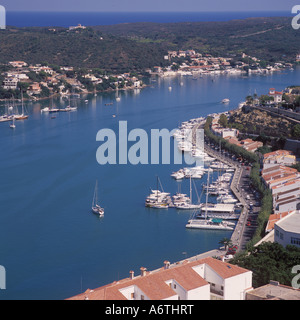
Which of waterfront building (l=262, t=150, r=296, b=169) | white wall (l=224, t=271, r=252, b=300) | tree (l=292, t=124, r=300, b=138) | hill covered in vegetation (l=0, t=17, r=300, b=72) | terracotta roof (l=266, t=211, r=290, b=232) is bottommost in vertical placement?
terracotta roof (l=266, t=211, r=290, b=232)

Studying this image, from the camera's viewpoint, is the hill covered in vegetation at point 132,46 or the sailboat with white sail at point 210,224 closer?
the sailboat with white sail at point 210,224

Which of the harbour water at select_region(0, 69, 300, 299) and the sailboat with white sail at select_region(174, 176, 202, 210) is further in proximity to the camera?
the sailboat with white sail at select_region(174, 176, 202, 210)

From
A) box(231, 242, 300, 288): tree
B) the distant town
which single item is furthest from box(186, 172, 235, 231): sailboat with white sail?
the distant town

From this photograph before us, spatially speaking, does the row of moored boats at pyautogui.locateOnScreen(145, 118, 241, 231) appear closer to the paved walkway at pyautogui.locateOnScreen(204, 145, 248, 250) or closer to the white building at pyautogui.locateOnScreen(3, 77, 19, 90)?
the paved walkway at pyautogui.locateOnScreen(204, 145, 248, 250)

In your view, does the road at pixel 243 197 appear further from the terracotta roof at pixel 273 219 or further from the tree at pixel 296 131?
the tree at pixel 296 131

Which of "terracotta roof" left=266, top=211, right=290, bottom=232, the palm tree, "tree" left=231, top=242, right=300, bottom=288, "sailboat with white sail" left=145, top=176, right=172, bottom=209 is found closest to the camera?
"tree" left=231, top=242, right=300, bottom=288

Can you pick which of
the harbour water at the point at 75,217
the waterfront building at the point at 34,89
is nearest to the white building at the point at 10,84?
the waterfront building at the point at 34,89

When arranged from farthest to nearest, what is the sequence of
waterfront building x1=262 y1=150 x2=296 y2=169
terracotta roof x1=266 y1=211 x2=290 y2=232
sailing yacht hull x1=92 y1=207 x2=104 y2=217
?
1. waterfront building x1=262 y1=150 x2=296 y2=169
2. sailing yacht hull x1=92 y1=207 x2=104 y2=217
3. terracotta roof x1=266 y1=211 x2=290 y2=232
